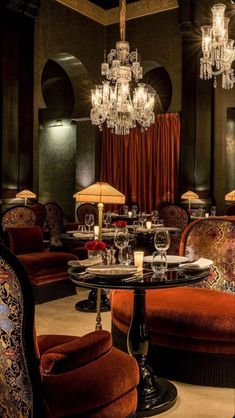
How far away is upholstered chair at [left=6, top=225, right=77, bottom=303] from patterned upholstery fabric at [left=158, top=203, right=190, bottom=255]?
1990mm

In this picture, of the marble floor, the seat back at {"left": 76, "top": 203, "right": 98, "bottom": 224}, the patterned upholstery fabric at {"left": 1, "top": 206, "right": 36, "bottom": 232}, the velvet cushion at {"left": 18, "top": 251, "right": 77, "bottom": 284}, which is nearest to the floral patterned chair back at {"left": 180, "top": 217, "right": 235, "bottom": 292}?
the marble floor

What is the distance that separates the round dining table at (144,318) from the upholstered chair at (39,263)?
2.34 meters

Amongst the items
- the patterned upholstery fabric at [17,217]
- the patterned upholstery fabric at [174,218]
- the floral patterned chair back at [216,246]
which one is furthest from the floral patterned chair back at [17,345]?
the patterned upholstery fabric at [174,218]

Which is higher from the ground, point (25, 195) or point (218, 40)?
point (218, 40)

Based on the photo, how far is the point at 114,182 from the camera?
412 inches

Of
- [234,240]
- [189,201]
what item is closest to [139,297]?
[234,240]

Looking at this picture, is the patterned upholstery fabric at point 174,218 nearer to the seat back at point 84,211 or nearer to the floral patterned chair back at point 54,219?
the seat back at point 84,211

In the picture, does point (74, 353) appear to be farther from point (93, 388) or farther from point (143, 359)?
point (143, 359)

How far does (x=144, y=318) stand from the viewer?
2607 millimetres

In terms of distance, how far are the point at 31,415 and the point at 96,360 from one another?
1.27 ft

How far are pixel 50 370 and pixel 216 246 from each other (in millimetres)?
1921

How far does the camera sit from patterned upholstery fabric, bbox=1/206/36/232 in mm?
5816

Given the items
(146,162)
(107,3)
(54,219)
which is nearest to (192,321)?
(54,219)

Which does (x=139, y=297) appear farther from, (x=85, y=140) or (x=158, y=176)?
(x=85, y=140)
